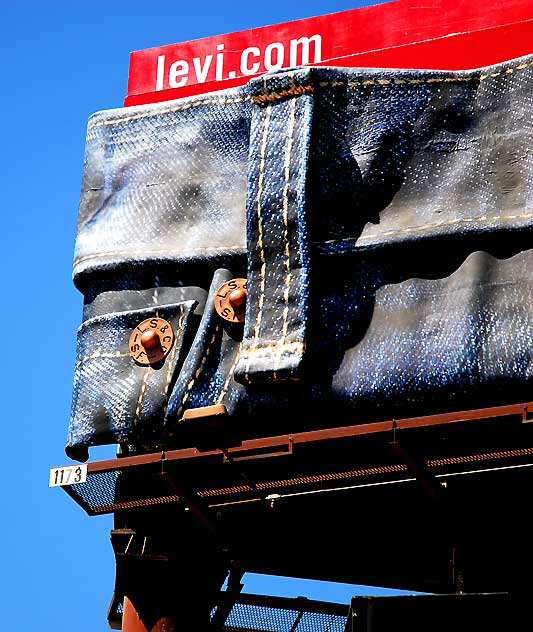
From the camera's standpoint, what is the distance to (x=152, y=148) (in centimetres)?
994

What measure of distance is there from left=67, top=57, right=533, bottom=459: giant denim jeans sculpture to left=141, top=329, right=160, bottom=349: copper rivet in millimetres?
132

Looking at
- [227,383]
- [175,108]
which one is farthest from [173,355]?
[175,108]

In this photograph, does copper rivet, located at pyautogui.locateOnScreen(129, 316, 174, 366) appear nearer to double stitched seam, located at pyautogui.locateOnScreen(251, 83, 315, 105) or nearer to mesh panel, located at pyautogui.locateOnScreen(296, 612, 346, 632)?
double stitched seam, located at pyautogui.locateOnScreen(251, 83, 315, 105)

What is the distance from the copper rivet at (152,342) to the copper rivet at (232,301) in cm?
38

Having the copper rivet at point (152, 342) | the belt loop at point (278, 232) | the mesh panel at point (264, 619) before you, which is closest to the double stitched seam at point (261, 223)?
the belt loop at point (278, 232)

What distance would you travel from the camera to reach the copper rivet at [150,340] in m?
9.07

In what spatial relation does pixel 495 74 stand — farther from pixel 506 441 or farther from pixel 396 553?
pixel 396 553

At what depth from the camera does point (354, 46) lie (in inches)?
396

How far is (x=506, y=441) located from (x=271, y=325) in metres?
1.52

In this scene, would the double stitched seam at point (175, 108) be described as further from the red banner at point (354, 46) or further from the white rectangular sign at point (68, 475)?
the white rectangular sign at point (68, 475)

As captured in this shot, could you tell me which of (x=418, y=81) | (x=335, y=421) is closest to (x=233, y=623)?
(x=335, y=421)

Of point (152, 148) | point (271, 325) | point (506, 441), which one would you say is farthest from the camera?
point (152, 148)

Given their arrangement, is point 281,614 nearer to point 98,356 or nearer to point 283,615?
point 283,615

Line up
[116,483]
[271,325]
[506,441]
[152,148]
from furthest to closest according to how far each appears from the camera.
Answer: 1. [152,148]
2. [116,483]
3. [271,325]
4. [506,441]
